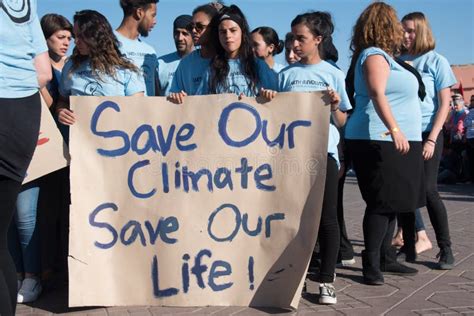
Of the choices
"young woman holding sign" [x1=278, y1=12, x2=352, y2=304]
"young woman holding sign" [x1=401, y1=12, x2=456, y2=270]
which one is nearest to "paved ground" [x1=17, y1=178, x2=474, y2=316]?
"young woman holding sign" [x1=278, y1=12, x2=352, y2=304]

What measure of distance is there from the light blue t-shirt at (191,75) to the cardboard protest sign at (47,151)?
86 centimetres

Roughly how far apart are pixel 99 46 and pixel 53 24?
76 cm

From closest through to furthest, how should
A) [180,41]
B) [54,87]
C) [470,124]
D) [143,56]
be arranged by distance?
1. [54,87]
2. [143,56]
3. [180,41]
4. [470,124]

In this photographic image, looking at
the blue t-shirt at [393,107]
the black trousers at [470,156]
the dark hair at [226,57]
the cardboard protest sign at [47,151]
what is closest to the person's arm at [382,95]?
the blue t-shirt at [393,107]

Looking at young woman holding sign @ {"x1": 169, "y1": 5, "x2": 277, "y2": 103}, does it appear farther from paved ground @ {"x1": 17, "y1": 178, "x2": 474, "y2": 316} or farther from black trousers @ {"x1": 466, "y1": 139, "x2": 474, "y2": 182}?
black trousers @ {"x1": 466, "y1": 139, "x2": 474, "y2": 182}

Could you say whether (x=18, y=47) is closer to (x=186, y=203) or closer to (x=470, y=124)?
(x=186, y=203)

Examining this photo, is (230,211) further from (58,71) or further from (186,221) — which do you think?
(58,71)

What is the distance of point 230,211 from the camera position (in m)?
3.65

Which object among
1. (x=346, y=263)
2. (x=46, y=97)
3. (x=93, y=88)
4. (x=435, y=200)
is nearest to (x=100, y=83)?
(x=93, y=88)

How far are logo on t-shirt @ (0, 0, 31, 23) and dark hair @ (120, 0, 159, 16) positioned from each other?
1.53 meters

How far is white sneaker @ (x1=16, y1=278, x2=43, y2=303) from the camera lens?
3979 mm

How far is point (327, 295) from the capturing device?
3.78 metres

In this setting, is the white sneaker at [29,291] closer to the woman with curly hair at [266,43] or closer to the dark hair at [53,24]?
the dark hair at [53,24]

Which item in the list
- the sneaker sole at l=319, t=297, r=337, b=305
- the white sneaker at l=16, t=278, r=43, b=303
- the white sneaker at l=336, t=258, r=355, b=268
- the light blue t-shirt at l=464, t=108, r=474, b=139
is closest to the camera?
the sneaker sole at l=319, t=297, r=337, b=305
